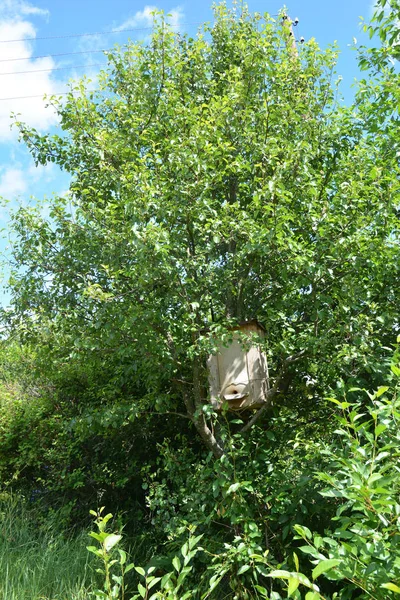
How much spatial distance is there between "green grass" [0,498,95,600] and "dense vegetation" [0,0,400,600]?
0.03 metres

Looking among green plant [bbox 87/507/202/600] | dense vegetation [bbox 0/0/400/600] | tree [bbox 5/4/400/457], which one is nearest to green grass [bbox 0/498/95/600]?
dense vegetation [bbox 0/0/400/600]

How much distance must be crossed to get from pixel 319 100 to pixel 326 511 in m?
2.97

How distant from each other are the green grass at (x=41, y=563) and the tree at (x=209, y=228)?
1.20 m

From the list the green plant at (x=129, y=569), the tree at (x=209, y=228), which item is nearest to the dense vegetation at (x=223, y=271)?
the tree at (x=209, y=228)

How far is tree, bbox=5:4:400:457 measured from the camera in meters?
3.49

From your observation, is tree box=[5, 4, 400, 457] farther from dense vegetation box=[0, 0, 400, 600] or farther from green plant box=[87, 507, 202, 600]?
green plant box=[87, 507, 202, 600]

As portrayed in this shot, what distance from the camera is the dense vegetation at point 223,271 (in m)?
3.45

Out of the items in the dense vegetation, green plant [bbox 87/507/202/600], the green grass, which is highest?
the dense vegetation

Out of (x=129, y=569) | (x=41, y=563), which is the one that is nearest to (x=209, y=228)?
(x=129, y=569)

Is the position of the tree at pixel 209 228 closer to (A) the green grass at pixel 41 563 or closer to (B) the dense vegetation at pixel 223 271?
(B) the dense vegetation at pixel 223 271

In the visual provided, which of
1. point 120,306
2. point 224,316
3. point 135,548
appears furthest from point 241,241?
point 135,548

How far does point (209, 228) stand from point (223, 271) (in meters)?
0.32

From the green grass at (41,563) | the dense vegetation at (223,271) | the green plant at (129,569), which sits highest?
Result: the dense vegetation at (223,271)

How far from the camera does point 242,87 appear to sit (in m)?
4.09
